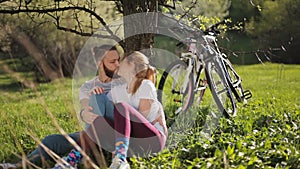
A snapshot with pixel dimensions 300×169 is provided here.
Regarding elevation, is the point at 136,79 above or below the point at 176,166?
above

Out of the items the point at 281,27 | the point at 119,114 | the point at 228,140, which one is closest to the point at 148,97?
the point at 119,114

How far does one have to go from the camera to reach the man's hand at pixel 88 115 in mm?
4971

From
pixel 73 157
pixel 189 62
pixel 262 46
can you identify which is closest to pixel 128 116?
pixel 73 157

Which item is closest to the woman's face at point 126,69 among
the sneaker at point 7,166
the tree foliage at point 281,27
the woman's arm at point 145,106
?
the woman's arm at point 145,106

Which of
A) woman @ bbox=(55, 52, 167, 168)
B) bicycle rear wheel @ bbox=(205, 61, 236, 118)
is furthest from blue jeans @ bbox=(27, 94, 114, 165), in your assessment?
bicycle rear wheel @ bbox=(205, 61, 236, 118)

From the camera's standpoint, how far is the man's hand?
4.97m

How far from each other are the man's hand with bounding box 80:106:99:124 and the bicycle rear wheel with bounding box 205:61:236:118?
162cm

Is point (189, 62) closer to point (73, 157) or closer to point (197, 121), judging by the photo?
point (197, 121)

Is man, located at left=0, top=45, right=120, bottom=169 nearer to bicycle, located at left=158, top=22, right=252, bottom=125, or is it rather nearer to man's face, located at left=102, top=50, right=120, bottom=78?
man's face, located at left=102, top=50, right=120, bottom=78

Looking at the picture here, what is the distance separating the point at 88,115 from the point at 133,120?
0.62m

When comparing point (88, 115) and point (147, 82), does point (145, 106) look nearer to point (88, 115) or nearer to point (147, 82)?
point (147, 82)

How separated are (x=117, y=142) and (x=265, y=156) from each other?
113 centimetres

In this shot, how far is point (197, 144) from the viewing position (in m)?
4.59

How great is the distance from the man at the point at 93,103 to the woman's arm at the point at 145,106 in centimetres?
28
